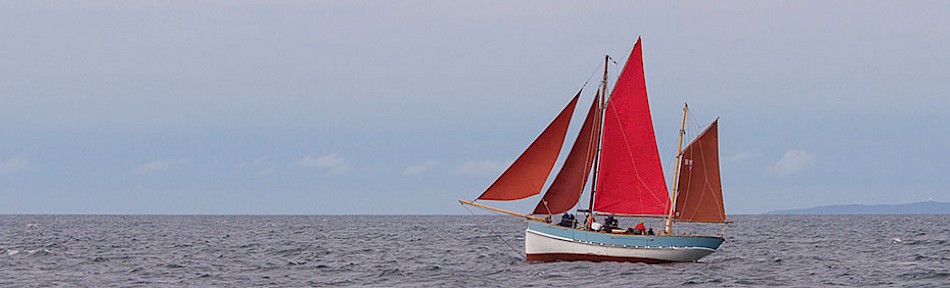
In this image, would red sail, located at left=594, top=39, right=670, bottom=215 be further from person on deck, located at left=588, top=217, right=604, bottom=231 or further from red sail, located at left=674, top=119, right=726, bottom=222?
red sail, located at left=674, top=119, right=726, bottom=222

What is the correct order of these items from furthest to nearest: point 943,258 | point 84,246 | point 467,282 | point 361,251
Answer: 1. point 84,246
2. point 361,251
3. point 943,258
4. point 467,282

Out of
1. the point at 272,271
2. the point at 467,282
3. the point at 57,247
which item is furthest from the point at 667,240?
the point at 57,247

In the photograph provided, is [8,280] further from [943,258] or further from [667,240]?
[943,258]

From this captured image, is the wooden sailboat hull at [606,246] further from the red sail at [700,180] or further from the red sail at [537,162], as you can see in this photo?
the red sail at [537,162]

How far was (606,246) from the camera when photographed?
41625mm

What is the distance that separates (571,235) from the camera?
41656mm

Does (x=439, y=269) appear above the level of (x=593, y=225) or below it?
below

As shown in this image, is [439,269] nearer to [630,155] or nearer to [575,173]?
[575,173]

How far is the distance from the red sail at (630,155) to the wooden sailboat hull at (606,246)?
1.31 m

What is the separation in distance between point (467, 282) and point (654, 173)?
28.3ft

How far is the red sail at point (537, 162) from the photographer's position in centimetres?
4122

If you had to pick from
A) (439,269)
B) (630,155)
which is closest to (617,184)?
(630,155)

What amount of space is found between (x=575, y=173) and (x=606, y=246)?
9.72 feet

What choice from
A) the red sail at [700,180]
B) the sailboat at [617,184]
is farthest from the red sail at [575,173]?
the red sail at [700,180]
